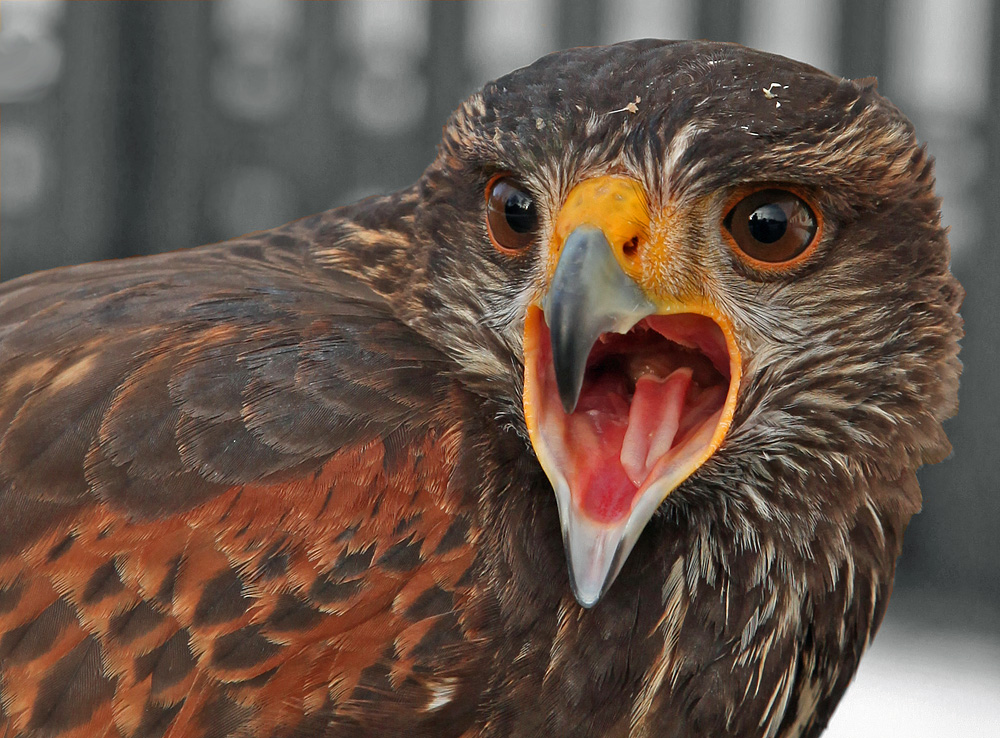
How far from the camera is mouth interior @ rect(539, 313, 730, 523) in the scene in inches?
63.7

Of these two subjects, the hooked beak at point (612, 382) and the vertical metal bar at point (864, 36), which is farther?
the vertical metal bar at point (864, 36)

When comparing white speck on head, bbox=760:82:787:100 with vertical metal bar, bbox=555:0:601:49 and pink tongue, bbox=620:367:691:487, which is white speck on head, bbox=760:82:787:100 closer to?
pink tongue, bbox=620:367:691:487

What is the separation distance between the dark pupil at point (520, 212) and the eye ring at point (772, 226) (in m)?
0.31

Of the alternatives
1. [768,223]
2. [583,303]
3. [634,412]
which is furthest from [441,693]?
[768,223]

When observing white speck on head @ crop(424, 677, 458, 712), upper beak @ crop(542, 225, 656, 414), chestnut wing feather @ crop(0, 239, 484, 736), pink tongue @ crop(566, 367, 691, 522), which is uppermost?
upper beak @ crop(542, 225, 656, 414)

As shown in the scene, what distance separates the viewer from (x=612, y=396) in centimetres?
180

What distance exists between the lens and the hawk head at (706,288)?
1.65m

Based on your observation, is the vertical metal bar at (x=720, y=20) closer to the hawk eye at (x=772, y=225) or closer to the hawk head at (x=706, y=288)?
the hawk head at (x=706, y=288)

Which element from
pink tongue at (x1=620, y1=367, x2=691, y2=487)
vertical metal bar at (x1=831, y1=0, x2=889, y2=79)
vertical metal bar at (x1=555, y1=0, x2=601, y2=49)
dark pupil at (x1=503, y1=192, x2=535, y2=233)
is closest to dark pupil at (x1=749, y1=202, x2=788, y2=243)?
pink tongue at (x1=620, y1=367, x2=691, y2=487)

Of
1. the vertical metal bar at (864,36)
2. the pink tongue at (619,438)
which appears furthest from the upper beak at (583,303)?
the vertical metal bar at (864,36)

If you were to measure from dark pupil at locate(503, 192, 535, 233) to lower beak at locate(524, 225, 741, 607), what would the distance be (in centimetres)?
17

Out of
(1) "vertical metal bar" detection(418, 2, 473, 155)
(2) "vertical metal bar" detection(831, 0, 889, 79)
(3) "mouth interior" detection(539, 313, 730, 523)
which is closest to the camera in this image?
(3) "mouth interior" detection(539, 313, 730, 523)

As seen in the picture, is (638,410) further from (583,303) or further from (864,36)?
(864,36)

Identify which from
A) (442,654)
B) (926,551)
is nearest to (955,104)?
(926,551)
